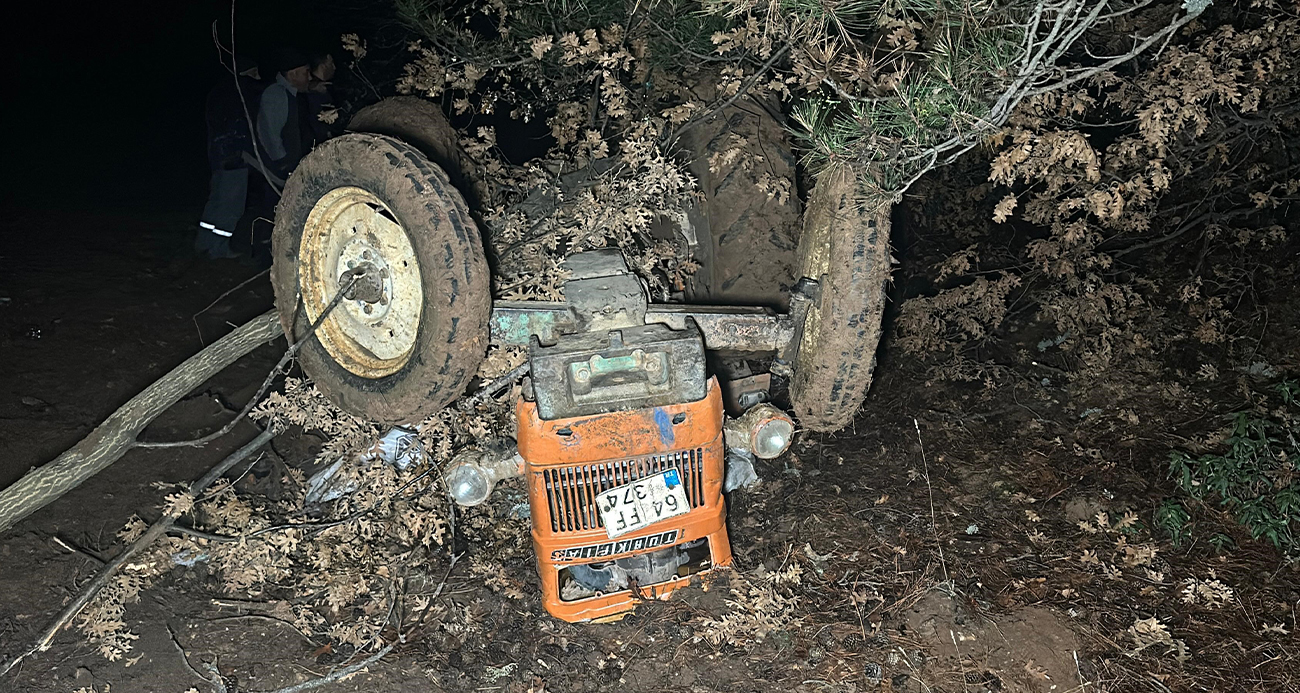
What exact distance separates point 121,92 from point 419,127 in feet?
38.1

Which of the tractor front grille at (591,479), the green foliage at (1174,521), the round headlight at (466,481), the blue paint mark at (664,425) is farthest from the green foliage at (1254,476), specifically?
the round headlight at (466,481)

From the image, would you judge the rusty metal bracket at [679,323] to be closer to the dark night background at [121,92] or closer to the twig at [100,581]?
the twig at [100,581]

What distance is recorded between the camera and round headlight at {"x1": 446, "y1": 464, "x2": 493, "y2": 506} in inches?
125

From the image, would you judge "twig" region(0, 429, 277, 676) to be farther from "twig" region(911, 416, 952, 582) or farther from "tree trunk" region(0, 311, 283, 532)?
"twig" region(911, 416, 952, 582)

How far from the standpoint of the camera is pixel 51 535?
4.15 meters

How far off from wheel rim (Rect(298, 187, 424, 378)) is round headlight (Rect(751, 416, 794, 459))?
4.51 feet

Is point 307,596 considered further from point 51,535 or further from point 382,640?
point 51,535

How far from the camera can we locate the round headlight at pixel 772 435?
3.26 metres

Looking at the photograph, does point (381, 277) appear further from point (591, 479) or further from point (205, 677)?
point (205, 677)

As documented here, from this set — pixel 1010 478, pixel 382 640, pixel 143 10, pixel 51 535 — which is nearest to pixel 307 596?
pixel 382 640

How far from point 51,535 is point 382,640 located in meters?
1.92

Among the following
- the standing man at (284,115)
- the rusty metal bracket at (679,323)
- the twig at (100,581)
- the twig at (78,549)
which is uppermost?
the standing man at (284,115)

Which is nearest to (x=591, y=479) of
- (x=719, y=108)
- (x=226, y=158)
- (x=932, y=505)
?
(x=932, y=505)

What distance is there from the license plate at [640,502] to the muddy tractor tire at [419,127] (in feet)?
6.56
